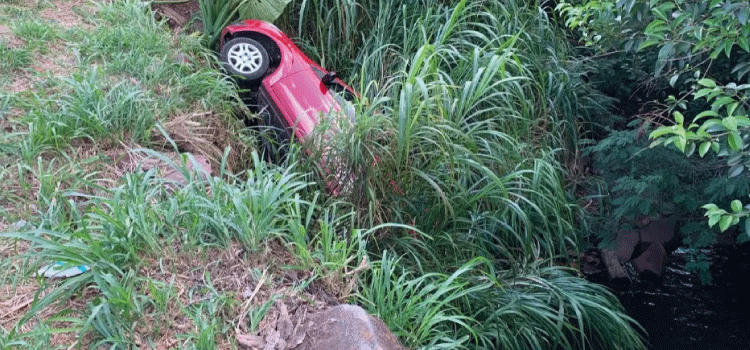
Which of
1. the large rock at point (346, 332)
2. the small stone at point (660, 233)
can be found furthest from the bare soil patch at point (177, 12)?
the small stone at point (660, 233)

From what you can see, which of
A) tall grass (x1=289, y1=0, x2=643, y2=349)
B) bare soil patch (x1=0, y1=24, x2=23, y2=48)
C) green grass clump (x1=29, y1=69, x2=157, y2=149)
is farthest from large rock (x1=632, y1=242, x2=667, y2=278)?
bare soil patch (x1=0, y1=24, x2=23, y2=48)

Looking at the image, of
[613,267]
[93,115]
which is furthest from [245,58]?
[613,267]

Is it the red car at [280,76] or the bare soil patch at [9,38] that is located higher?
the bare soil patch at [9,38]

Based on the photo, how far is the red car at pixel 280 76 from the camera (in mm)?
4730

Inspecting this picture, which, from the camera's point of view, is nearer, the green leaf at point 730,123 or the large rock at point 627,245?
the green leaf at point 730,123

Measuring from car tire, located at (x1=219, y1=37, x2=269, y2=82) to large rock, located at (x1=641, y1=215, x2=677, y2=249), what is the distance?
9.48ft

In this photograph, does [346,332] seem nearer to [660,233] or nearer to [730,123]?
[730,123]

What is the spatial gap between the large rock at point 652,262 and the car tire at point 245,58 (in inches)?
114

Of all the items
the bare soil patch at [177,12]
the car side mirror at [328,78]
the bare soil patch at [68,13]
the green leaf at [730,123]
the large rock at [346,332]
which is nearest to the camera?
the green leaf at [730,123]

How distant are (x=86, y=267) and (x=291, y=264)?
0.79 meters

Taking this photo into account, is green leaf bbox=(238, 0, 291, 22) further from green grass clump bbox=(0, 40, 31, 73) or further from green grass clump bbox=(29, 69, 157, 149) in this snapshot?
green grass clump bbox=(0, 40, 31, 73)

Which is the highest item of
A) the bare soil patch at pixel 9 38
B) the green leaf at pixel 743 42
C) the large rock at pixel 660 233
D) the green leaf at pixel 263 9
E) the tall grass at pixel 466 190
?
the green leaf at pixel 743 42

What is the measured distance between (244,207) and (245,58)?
1.91 m

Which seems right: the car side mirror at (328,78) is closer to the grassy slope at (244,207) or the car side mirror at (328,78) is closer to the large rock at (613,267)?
the grassy slope at (244,207)
